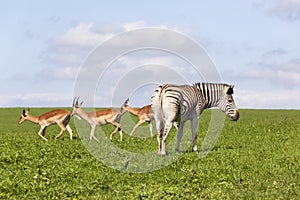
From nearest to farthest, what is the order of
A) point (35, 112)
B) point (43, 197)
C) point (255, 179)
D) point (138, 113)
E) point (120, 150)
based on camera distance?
point (43, 197), point (255, 179), point (120, 150), point (138, 113), point (35, 112)

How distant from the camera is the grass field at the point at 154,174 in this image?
1402 cm

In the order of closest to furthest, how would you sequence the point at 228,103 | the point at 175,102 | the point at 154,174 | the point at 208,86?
the point at 154,174
the point at 175,102
the point at 208,86
the point at 228,103

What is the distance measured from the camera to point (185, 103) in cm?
2184

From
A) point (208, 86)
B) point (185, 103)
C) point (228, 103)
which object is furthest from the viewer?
point (228, 103)

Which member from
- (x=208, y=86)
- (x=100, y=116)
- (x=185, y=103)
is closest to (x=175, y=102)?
(x=185, y=103)

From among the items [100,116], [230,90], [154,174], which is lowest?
[154,174]

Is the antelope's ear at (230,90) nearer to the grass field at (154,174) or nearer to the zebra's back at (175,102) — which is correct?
the zebra's back at (175,102)

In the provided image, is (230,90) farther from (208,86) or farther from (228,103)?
(208,86)

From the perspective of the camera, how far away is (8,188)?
15008 millimetres

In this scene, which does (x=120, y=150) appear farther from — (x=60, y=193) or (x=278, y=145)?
(x=60, y=193)

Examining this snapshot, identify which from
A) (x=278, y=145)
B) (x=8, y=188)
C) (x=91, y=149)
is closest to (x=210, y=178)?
(x=8, y=188)

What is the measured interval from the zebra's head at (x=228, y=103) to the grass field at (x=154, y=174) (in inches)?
52.9

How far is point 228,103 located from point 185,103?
274 cm

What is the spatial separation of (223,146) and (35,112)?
35545mm
